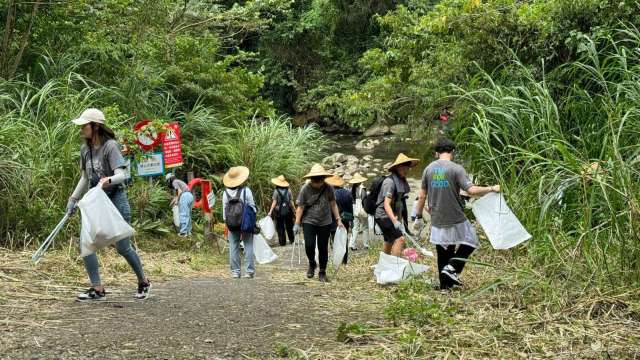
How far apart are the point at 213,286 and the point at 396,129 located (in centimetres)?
2338

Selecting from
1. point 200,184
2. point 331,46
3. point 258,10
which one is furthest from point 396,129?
point 200,184

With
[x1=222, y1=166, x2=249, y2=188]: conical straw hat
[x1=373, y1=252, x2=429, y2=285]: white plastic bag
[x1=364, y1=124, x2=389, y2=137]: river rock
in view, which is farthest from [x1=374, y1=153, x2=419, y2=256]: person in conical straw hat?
[x1=364, y1=124, x2=389, y2=137]: river rock

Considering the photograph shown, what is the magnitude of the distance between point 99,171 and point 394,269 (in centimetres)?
296

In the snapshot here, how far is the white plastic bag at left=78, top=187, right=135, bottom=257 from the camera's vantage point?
17.4 feet

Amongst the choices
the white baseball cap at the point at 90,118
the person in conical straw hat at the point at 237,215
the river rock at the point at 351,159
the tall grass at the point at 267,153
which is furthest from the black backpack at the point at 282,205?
the river rock at the point at 351,159

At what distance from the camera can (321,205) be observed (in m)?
7.91

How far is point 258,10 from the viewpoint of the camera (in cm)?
1730

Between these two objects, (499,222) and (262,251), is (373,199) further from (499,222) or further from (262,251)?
(499,222)

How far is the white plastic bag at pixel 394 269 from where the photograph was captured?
23.0 feet

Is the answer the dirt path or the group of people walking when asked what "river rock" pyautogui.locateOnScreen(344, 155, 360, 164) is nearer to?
the group of people walking

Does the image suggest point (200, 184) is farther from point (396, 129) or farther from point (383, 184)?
point (396, 129)

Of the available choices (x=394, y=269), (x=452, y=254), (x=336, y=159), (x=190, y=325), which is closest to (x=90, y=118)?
(x=190, y=325)

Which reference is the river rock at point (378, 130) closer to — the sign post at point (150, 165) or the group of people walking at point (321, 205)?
the group of people walking at point (321, 205)

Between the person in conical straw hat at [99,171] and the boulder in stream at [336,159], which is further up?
the person in conical straw hat at [99,171]
